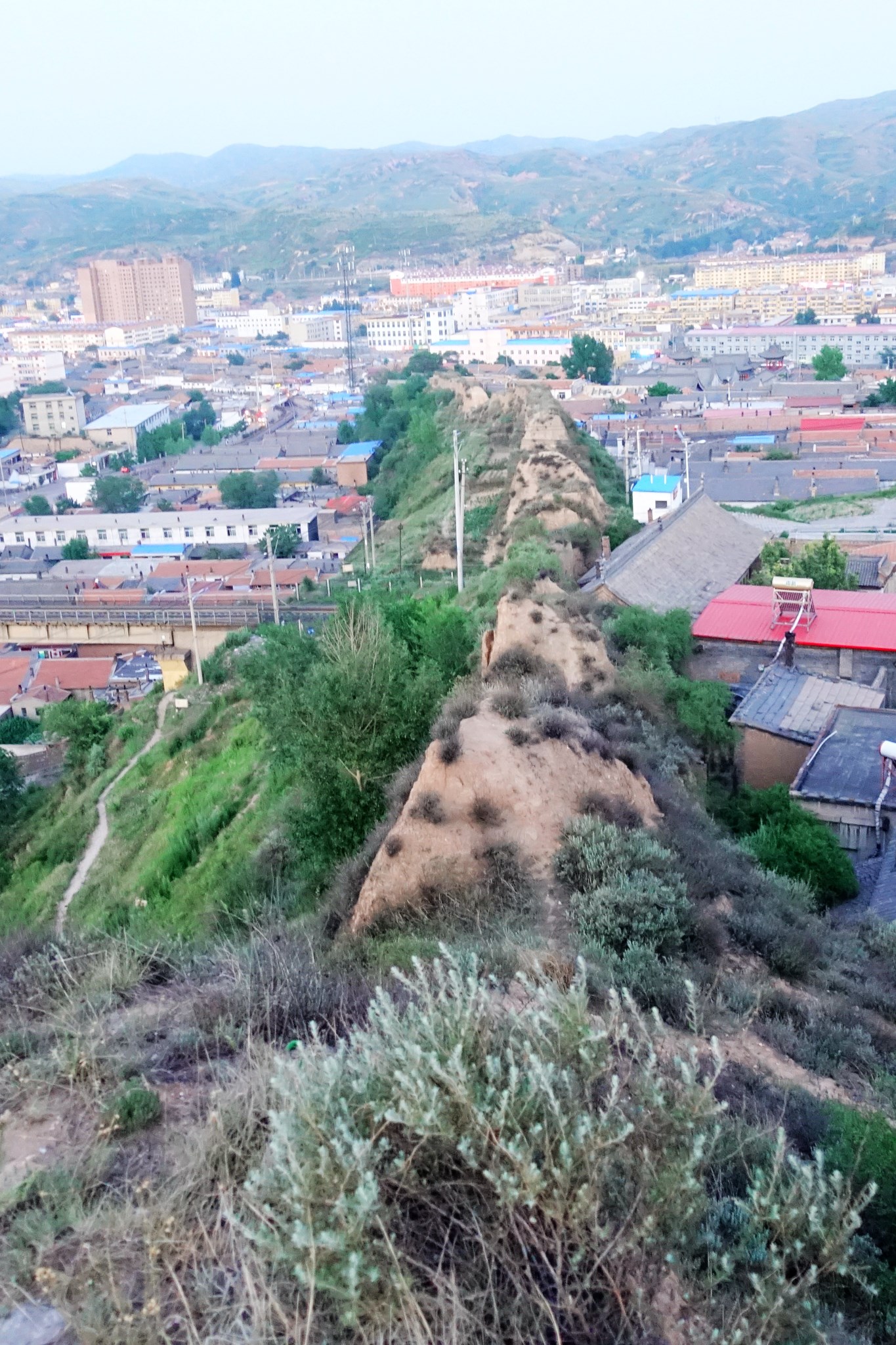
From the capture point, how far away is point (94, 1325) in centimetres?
318

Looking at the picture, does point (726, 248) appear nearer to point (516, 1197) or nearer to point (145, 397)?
point (145, 397)

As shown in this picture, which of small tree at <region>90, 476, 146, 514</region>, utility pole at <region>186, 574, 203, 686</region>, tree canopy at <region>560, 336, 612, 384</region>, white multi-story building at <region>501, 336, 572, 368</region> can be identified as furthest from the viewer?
white multi-story building at <region>501, 336, 572, 368</region>

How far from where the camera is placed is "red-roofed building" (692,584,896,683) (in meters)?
15.7

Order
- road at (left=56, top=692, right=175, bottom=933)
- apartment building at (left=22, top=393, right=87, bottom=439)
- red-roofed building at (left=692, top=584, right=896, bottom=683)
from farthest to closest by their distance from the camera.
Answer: apartment building at (left=22, top=393, right=87, bottom=439), red-roofed building at (left=692, top=584, right=896, bottom=683), road at (left=56, top=692, right=175, bottom=933)

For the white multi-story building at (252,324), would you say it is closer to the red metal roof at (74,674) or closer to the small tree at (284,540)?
the small tree at (284,540)

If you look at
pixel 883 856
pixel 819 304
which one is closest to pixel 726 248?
pixel 819 304

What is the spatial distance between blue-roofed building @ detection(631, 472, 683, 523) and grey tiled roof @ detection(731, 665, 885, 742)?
11081mm

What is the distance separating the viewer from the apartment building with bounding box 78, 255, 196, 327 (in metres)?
128

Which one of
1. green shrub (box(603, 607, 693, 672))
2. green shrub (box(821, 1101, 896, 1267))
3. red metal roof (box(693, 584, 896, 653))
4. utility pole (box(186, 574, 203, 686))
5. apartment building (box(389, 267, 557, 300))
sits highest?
green shrub (box(821, 1101, 896, 1267))

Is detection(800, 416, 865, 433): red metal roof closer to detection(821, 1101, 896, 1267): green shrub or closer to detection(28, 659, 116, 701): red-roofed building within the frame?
detection(28, 659, 116, 701): red-roofed building

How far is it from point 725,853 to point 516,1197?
592 cm

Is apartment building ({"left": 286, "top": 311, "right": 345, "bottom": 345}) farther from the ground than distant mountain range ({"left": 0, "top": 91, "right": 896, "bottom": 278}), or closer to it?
closer to it

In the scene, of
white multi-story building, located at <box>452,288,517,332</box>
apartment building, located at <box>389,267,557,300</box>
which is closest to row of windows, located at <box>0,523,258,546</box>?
white multi-story building, located at <box>452,288,517,332</box>

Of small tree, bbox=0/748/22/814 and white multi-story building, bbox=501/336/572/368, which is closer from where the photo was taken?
small tree, bbox=0/748/22/814
